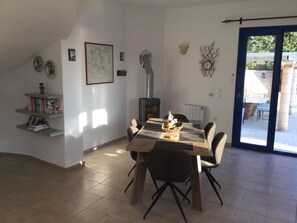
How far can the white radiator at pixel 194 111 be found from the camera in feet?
17.9

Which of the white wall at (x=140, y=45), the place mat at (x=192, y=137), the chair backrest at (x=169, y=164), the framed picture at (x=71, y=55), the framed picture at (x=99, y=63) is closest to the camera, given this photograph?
the chair backrest at (x=169, y=164)

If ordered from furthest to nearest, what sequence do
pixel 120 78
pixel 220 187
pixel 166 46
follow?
1. pixel 166 46
2. pixel 120 78
3. pixel 220 187

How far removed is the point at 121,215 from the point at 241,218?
1.32 metres

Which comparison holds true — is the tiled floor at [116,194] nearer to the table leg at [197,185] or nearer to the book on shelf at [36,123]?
the table leg at [197,185]

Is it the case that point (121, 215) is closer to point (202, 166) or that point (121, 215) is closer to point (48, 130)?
point (202, 166)

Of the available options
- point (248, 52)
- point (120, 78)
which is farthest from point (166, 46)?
point (248, 52)

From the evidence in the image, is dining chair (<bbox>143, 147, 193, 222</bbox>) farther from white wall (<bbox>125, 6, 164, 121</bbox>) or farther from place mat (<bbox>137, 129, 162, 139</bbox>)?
white wall (<bbox>125, 6, 164, 121</bbox>)

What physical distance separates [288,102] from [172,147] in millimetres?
3111

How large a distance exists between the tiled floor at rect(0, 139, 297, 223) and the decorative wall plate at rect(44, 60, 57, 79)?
1.45 m

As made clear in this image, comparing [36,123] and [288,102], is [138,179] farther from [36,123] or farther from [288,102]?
[288,102]

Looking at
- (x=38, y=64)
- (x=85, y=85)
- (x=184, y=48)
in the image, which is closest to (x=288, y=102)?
(x=184, y=48)

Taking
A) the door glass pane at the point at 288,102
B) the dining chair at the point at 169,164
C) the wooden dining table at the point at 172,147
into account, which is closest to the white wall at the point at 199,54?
the door glass pane at the point at 288,102

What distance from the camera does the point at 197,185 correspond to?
117 inches

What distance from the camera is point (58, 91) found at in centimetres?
388
